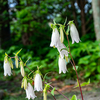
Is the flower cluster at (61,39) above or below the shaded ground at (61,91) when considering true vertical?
above

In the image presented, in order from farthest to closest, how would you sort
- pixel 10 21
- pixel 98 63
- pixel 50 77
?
1. pixel 10 21
2. pixel 50 77
3. pixel 98 63

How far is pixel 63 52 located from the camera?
4.43 feet

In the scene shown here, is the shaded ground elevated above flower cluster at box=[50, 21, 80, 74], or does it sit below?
below

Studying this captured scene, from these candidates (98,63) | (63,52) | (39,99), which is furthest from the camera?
(98,63)

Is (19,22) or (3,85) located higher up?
(19,22)

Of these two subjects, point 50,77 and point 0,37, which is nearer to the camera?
point 50,77

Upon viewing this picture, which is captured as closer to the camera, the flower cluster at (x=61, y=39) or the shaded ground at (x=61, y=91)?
the flower cluster at (x=61, y=39)

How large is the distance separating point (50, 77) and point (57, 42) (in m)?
3.11

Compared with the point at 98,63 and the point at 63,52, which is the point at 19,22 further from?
the point at 63,52

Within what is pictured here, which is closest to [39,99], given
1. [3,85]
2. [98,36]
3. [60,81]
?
[60,81]

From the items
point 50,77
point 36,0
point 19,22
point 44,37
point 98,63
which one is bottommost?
point 50,77

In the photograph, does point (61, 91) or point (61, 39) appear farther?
point (61, 91)

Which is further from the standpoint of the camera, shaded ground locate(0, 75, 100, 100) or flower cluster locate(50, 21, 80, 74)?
shaded ground locate(0, 75, 100, 100)

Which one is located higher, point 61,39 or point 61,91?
point 61,39
